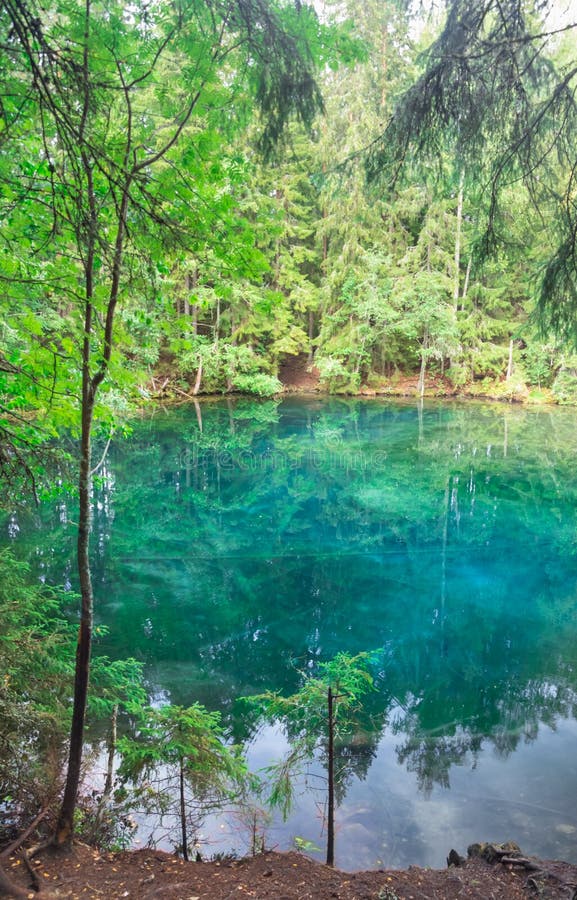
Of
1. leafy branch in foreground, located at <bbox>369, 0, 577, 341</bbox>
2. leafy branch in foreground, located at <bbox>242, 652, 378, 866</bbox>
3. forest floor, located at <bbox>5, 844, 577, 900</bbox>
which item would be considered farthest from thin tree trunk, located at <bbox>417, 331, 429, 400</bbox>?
forest floor, located at <bbox>5, 844, 577, 900</bbox>

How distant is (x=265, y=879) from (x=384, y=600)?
19.9 feet

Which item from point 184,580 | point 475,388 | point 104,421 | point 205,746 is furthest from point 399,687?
point 475,388

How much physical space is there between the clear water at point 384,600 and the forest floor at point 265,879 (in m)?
0.87

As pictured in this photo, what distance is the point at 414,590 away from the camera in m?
9.62

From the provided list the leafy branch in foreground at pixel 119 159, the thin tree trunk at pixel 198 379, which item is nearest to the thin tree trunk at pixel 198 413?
the thin tree trunk at pixel 198 379

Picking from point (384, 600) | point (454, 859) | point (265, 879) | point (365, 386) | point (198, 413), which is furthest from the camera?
point (365, 386)

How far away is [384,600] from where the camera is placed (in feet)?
30.5

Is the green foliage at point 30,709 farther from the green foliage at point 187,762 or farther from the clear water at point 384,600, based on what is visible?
the clear water at point 384,600

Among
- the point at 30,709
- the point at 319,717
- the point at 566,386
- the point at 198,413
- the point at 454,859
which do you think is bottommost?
the point at 454,859

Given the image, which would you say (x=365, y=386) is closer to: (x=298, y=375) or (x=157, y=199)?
(x=298, y=375)

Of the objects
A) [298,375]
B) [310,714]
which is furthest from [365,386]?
[310,714]

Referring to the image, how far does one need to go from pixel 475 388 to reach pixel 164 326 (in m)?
26.7

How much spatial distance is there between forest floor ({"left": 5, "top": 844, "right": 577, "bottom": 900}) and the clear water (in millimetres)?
868

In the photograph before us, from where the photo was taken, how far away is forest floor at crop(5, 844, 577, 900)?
3139mm
